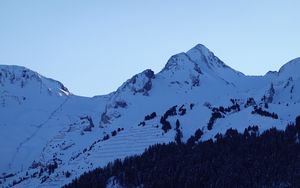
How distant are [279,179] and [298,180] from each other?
15.8 ft

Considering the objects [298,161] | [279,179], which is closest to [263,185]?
[279,179]

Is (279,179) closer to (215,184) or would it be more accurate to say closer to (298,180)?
(298,180)

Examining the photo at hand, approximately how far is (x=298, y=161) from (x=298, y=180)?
13477mm

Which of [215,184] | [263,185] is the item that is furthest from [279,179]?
[215,184]

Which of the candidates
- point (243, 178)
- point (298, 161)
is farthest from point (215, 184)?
point (298, 161)

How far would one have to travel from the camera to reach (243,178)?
197 m

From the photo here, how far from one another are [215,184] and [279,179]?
18.7 m

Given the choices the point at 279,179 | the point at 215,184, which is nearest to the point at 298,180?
the point at 279,179

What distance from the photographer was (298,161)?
200m

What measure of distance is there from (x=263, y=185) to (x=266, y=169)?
10926 millimetres

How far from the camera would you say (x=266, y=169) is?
199 metres

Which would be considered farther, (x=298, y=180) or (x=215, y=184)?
(x=215, y=184)

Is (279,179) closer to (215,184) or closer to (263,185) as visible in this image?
(263,185)

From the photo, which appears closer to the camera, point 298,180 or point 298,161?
point 298,180
